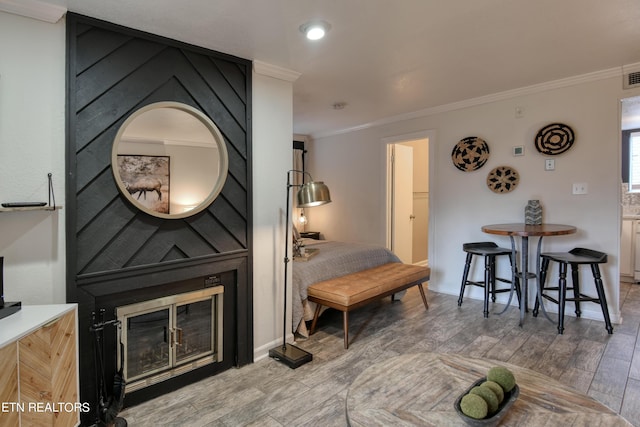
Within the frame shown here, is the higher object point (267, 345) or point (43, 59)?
point (43, 59)

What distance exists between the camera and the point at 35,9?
5.65ft

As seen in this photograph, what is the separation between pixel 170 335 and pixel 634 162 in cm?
668

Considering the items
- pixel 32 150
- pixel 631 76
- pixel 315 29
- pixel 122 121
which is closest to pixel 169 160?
pixel 122 121

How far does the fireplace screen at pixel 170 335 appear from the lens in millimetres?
2090

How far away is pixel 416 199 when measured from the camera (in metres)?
5.96

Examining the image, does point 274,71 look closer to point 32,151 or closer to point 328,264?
point 32,151

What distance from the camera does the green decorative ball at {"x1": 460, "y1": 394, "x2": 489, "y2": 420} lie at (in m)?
1.11

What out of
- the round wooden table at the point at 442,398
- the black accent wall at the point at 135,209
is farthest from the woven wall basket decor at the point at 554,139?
the black accent wall at the point at 135,209

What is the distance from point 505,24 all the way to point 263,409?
2.79 m

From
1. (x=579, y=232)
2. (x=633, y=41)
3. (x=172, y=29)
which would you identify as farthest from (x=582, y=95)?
(x=172, y=29)

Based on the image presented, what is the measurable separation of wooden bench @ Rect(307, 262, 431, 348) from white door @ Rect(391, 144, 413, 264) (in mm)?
1445

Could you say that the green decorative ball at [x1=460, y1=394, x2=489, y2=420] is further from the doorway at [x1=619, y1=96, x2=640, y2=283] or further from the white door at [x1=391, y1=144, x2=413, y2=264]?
the doorway at [x1=619, y1=96, x2=640, y2=283]

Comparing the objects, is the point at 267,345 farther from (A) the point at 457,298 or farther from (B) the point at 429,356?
(A) the point at 457,298

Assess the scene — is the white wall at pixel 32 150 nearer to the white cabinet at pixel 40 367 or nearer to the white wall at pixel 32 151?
the white wall at pixel 32 151
